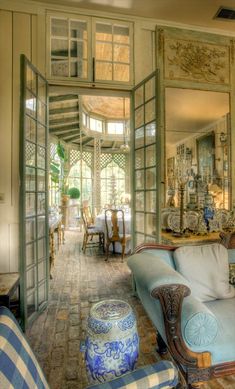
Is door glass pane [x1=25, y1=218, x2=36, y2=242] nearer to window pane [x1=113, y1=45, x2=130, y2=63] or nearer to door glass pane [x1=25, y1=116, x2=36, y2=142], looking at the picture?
door glass pane [x1=25, y1=116, x2=36, y2=142]

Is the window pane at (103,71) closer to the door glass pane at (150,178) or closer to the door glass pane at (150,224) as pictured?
the door glass pane at (150,178)

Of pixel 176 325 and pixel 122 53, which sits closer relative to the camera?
pixel 176 325

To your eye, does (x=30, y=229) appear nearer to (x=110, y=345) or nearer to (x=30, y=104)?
(x=30, y=104)

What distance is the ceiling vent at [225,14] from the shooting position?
2.89 metres

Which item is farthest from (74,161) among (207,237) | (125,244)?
(207,237)

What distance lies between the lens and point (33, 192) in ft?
Answer: 8.20

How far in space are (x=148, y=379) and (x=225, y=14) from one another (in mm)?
3838

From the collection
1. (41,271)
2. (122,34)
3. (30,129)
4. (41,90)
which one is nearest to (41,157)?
(30,129)

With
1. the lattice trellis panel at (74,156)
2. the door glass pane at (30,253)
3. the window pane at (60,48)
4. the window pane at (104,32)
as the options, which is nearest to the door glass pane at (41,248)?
the door glass pane at (30,253)

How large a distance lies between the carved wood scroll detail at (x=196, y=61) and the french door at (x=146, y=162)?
0.59 meters

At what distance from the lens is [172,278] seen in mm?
1374

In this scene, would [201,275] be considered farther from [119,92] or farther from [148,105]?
[119,92]

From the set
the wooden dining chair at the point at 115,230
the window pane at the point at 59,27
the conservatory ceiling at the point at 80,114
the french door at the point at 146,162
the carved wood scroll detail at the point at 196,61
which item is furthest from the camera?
the conservatory ceiling at the point at 80,114

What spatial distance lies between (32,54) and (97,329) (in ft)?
9.82
